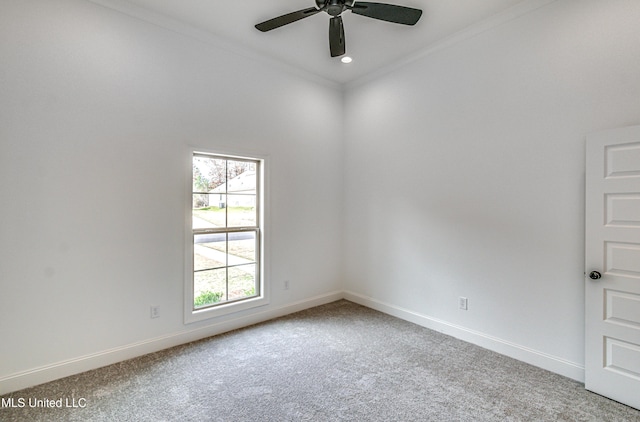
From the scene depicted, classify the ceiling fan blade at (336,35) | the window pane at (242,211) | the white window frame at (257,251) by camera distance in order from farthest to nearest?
1. the window pane at (242,211)
2. the white window frame at (257,251)
3. the ceiling fan blade at (336,35)

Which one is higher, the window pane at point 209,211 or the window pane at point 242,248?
the window pane at point 209,211

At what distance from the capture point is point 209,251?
3.26 m

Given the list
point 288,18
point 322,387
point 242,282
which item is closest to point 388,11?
point 288,18

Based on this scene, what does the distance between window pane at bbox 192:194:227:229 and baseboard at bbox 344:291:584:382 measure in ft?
7.14

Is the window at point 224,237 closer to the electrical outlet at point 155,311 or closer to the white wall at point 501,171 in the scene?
the electrical outlet at point 155,311

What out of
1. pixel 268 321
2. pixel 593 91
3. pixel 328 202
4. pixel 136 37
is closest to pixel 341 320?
pixel 268 321

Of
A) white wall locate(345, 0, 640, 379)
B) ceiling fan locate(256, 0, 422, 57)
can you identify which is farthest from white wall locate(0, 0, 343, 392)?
white wall locate(345, 0, 640, 379)

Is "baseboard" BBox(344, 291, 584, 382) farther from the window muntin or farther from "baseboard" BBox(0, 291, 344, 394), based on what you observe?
the window muntin

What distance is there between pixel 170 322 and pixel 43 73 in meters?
2.29

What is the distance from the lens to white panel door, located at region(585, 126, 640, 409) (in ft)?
6.80

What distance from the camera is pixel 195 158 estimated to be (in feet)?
10.3

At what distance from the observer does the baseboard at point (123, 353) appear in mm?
2252

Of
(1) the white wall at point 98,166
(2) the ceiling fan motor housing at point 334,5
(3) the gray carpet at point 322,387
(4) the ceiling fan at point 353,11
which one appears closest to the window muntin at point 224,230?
(1) the white wall at point 98,166

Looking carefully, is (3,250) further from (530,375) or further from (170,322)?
(530,375)
